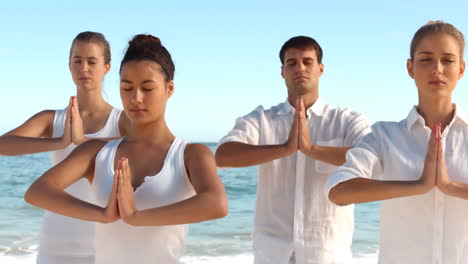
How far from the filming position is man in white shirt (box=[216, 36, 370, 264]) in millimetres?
3557

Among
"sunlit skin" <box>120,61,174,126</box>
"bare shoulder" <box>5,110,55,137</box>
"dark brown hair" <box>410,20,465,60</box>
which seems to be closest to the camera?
"sunlit skin" <box>120,61,174,126</box>

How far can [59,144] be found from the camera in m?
3.71

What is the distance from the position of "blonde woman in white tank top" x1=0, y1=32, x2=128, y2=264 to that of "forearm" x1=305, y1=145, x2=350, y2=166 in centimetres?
124

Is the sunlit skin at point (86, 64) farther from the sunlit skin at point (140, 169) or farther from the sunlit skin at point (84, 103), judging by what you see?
the sunlit skin at point (140, 169)

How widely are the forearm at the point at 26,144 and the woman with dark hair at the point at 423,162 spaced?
1.87m

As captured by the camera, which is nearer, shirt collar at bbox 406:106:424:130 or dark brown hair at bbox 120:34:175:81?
dark brown hair at bbox 120:34:175:81

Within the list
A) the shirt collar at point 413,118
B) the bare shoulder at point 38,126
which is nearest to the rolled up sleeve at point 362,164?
the shirt collar at point 413,118

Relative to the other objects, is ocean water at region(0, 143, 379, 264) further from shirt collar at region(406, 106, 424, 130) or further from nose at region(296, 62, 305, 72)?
shirt collar at region(406, 106, 424, 130)

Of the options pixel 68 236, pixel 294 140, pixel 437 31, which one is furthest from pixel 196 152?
pixel 68 236

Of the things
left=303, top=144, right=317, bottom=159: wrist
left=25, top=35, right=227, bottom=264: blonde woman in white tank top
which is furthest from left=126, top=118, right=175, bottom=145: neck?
left=303, top=144, right=317, bottom=159: wrist

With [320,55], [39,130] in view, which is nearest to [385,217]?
[320,55]

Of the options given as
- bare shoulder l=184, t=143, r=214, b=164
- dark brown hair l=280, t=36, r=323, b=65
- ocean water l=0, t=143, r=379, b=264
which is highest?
dark brown hair l=280, t=36, r=323, b=65

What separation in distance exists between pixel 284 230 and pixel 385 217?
3.03 feet

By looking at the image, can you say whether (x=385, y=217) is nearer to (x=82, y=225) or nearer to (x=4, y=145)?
(x=82, y=225)
